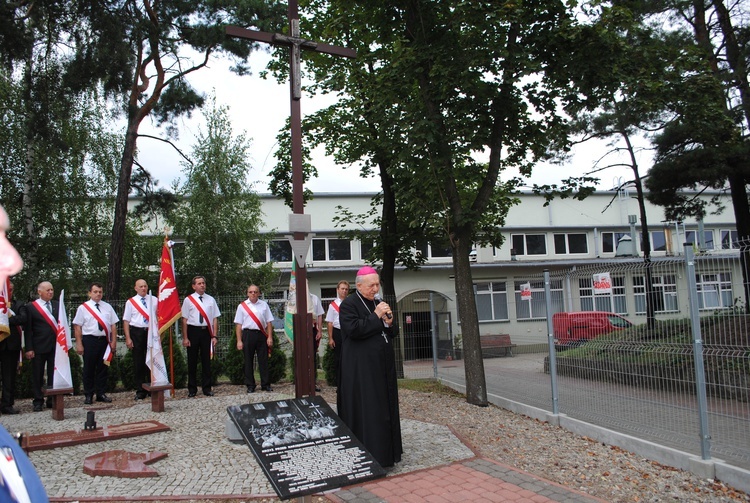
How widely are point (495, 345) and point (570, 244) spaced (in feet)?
82.1

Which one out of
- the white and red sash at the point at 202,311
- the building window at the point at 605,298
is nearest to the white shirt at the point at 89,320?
the white and red sash at the point at 202,311

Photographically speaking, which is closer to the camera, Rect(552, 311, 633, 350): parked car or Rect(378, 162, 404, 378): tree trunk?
Rect(552, 311, 633, 350): parked car

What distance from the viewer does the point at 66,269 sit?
22375 mm

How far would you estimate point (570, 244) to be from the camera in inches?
1362

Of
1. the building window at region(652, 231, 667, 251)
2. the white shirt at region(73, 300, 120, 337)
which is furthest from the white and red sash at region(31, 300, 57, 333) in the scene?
the building window at region(652, 231, 667, 251)

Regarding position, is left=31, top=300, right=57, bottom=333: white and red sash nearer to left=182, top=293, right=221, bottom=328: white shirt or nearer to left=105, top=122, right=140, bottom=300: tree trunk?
left=182, top=293, right=221, bottom=328: white shirt

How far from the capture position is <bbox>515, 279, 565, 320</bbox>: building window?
8.95 meters

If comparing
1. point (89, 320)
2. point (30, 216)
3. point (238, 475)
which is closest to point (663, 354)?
point (238, 475)

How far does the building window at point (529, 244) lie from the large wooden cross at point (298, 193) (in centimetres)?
2747

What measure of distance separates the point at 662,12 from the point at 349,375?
42.5ft

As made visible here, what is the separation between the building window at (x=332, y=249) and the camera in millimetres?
31891

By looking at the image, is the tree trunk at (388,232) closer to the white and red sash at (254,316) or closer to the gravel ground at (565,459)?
the white and red sash at (254,316)

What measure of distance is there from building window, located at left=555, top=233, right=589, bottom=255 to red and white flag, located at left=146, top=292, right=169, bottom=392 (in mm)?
28024

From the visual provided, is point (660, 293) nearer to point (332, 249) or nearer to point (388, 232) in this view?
point (388, 232)
